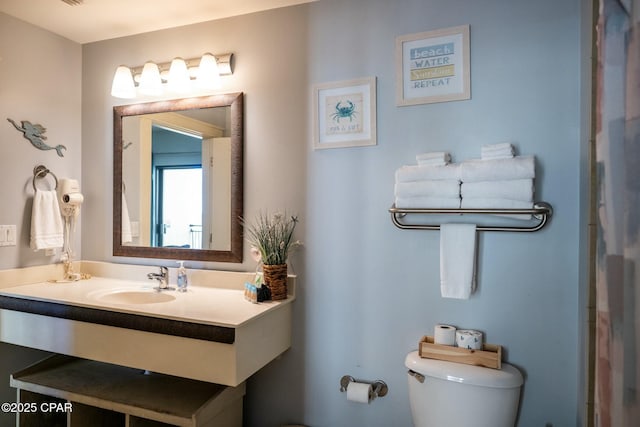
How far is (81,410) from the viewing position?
1.77 m

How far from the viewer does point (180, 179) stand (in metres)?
2.09

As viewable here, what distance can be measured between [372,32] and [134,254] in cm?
182

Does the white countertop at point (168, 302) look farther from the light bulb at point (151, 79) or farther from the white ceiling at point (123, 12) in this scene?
the white ceiling at point (123, 12)

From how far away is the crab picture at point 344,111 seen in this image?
5.83ft

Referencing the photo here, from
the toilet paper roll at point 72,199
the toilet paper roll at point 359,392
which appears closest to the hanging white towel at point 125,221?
the toilet paper roll at point 72,199

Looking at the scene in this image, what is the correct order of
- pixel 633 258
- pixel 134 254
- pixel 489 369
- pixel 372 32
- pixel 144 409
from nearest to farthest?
pixel 633 258, pixel 489 369, pixel 144 409, pixel 372 32, pixel 134 254

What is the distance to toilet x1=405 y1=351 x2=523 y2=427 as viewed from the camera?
140 cm

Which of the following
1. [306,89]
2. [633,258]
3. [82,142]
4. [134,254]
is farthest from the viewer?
[82,142]

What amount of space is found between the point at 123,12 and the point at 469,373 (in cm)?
241

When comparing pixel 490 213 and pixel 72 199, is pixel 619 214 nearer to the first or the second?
pixel 490 213

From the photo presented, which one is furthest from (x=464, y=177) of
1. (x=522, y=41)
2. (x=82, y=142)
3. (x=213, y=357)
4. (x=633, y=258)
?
(x=82, y=142)

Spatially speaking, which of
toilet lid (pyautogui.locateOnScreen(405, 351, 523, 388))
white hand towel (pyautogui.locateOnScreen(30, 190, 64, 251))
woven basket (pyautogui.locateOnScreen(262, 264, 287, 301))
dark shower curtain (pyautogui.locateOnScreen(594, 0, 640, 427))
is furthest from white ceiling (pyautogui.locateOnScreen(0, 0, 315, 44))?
toilet lid (pyautogui.locateOnScreen(405, 351, 523, 388))

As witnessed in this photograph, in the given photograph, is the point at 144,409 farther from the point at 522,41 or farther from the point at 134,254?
the point at 522,41

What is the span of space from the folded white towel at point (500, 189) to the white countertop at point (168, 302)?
970mm
